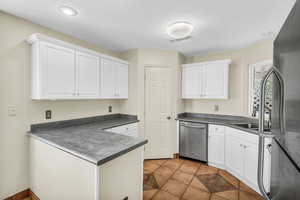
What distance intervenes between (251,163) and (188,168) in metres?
1.06

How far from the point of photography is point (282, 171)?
0.79 m

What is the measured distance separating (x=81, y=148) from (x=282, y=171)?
1.52 m

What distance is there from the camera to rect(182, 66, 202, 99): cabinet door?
3.25 metres

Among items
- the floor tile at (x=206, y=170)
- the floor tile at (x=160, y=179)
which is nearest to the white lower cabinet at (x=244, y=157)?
the floor tile at (x=206, y=170)

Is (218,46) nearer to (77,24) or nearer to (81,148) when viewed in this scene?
(77,24)

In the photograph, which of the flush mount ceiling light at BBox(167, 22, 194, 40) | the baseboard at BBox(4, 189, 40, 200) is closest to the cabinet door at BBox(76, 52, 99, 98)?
the flush mount ceiling light at BBox(167, 22, 194, 40)

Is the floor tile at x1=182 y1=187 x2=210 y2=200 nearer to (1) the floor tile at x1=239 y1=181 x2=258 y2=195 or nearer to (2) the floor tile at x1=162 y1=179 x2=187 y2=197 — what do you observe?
(2) the floor tile at x1=162 y1=179 x2=187 y2=197

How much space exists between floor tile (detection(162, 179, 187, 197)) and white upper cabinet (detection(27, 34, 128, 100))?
185 centimetres

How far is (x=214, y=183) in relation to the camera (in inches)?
92.4

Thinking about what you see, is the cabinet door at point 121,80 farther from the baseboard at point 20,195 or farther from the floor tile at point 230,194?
the floor tile at point 230,194

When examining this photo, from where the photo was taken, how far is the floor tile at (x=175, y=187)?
2121mm

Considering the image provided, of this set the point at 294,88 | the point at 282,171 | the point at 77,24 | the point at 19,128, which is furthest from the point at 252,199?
the point at 77,24

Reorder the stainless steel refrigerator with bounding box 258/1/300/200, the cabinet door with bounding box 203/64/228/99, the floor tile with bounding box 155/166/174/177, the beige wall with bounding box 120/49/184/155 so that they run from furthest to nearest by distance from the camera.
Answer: the beige wall with bounding box 120/49/184/155
the cabinet door with bounding box 203/64/228/99
the floor tile with bounding box 155/166/174/177
the stainless steel refrigerator with bounding box 258/1/300/200

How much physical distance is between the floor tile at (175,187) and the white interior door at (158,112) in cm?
92
